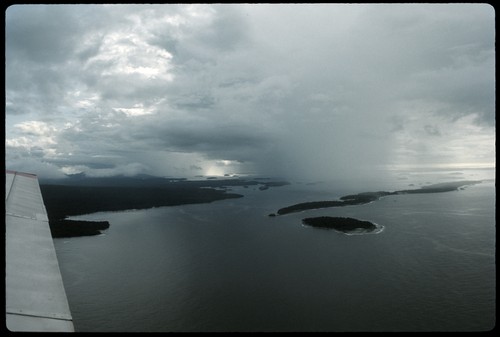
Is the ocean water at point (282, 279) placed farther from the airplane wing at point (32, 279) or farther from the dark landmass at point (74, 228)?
the airplane wing at point (32, 279)

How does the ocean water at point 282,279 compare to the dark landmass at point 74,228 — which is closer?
the ocean water at point 282,279

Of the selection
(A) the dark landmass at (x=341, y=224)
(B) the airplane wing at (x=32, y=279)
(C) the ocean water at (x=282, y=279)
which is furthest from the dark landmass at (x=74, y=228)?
(B) the airplane wing at (x=32, y=279)

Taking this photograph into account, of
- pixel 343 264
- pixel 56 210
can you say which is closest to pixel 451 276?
pixel 343 264

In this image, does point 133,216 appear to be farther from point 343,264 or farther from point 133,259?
point 343,264

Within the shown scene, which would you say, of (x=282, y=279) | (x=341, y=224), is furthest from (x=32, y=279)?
(x=341, y=224)

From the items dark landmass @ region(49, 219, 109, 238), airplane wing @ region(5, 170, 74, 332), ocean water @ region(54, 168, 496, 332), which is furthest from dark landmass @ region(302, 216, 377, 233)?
airplane wing @ region(5, 170, 74, 332)
